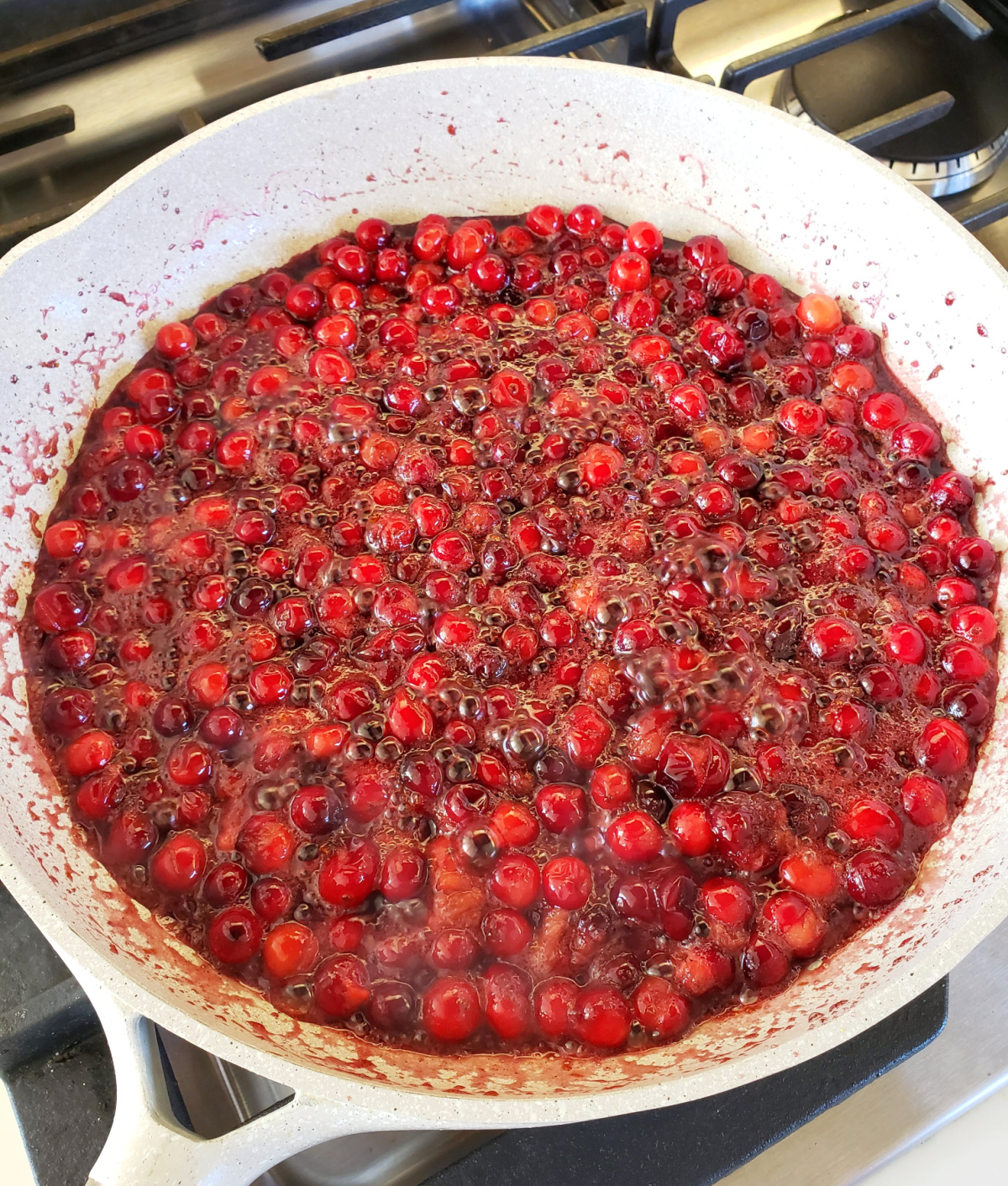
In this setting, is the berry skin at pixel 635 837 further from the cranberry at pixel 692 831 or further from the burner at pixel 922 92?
the burner at pixel 922 92

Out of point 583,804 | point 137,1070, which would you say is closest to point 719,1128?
point 583,804

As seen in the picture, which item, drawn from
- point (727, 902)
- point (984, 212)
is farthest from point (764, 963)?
point (984, 212)

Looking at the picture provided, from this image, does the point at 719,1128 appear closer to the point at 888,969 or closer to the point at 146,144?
the point at 888,969

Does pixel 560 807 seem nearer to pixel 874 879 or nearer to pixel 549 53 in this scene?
pixel 874 879

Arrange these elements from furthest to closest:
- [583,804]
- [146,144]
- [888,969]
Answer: [146,144] < [583,804] < [888,969]

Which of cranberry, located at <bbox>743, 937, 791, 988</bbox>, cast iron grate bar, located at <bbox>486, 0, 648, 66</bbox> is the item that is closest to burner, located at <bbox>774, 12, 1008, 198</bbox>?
cast iron grate bar, located at <bbox>486, 0, 648, 66</bbox>

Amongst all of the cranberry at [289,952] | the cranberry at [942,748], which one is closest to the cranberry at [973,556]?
the cranberry at [942,748]
